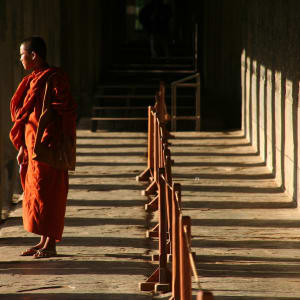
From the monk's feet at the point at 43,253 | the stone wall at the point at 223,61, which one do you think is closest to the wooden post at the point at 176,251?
the monk's feet at the point at 43,253

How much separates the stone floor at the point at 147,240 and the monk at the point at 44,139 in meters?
0.38

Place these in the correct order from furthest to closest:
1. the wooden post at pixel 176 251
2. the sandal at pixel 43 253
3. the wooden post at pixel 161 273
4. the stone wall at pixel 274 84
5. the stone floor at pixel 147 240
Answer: the stone wall at pixel 274 84 → the sandal at pixel 43 253 → the stone floor at pixel 147 240 → the wooden post at pixel 161 273 → the wooden post at pixel 176 251

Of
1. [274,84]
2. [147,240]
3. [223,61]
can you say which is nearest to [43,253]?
[147,240]

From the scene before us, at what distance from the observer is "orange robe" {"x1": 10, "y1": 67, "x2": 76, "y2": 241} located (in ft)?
25.8

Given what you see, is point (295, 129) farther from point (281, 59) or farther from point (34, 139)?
point (34, 139)

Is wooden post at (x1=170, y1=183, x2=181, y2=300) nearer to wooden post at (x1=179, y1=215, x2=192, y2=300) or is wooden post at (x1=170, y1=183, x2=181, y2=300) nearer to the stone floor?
wooden post at (x1=179, y1=215, x2=192, y2=300)

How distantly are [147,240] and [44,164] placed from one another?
145cm

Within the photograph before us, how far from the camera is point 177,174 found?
13203mm

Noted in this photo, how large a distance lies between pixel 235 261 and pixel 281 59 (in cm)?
461

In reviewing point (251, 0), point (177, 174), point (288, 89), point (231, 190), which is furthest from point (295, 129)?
point (251, 0)

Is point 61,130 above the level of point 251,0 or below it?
below

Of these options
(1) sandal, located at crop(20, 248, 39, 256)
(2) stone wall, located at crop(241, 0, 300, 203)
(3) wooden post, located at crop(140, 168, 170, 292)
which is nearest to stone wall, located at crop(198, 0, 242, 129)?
(2) stone wall, located at crop(241, 0, 300, 203)

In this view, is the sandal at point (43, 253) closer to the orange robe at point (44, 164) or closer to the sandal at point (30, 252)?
the sandal at point (30, 252)

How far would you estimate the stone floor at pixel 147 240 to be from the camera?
714 cm
